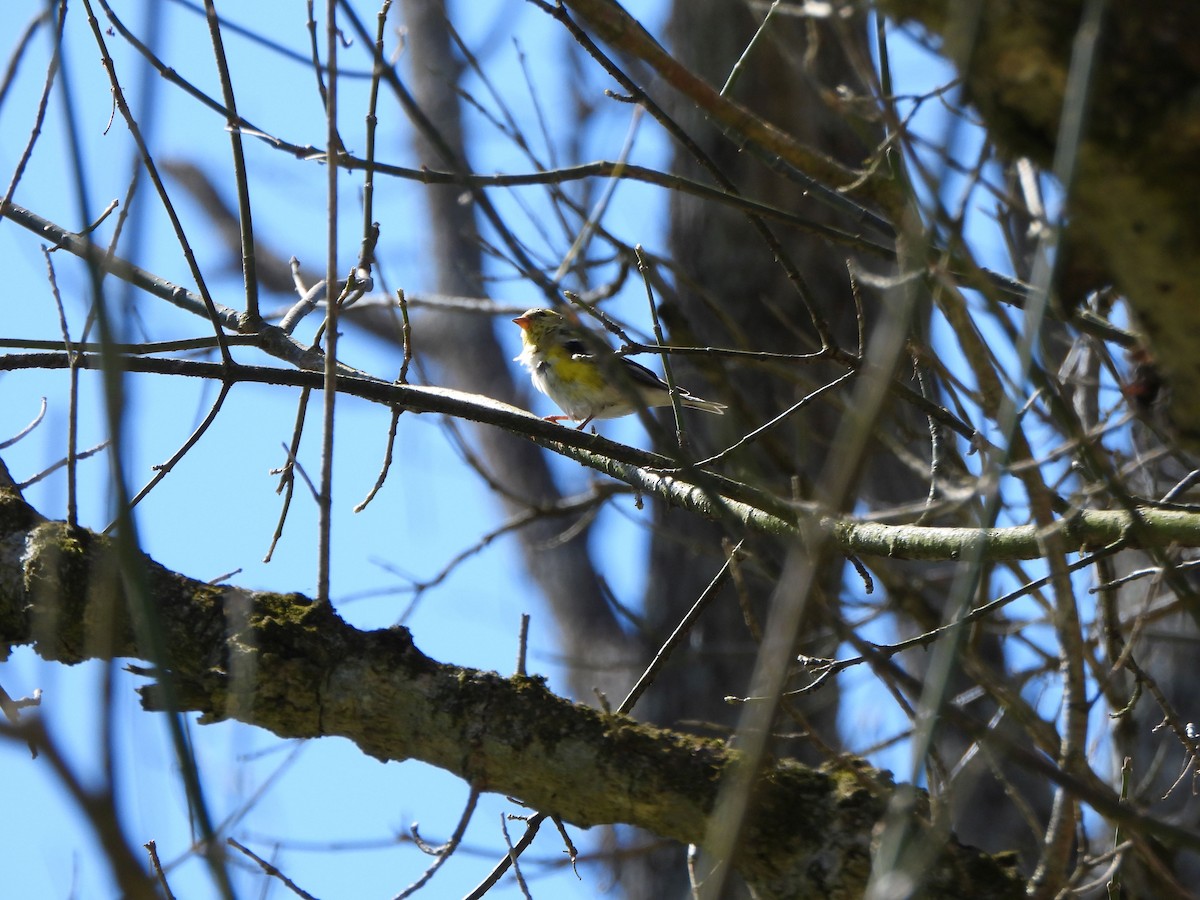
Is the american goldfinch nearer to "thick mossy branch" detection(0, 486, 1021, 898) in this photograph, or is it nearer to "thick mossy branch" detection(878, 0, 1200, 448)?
"thick mossy branch" detection(0, 486, 1021, 898)

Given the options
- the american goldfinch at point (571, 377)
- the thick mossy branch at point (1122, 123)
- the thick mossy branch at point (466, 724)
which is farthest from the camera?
the american goldfinch at point (571, 377)

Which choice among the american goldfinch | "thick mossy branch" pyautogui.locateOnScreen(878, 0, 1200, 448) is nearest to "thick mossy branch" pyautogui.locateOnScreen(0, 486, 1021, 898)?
"thick mossy branch" pyautogui.locateOnScreen(878, 0, 1200, 448)

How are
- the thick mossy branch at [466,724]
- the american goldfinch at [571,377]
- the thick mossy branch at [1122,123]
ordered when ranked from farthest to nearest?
the american goldfinch at [571,377] < the thick mossy branch at [466,724] < the thick mossy branch at [1122,123]

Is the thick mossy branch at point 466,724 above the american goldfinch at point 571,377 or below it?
below

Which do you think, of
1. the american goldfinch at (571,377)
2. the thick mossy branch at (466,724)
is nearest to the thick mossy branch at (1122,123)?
the thick mossy branch at (466,724)

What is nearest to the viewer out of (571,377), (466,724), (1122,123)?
(1122,123)

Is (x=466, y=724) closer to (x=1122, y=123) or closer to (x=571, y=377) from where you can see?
(x=1122, y=123)

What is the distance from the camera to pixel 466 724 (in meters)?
2.31

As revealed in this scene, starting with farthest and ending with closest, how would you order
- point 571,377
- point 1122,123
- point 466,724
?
point 571,377, point 466,724, point 1122,123

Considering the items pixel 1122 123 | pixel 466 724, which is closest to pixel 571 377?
pixel 466 724

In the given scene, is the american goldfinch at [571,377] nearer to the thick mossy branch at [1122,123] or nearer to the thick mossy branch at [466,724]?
the thick mossy branch at [466,724]

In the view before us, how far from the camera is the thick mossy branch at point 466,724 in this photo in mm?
2252

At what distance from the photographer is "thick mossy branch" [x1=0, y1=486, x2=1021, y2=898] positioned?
2252 mm

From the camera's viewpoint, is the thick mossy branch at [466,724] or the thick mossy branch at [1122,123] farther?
the thick mossy branch at [466,724]
